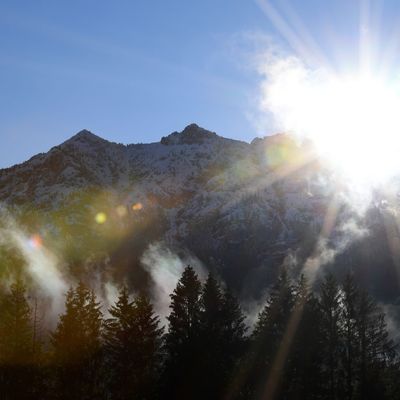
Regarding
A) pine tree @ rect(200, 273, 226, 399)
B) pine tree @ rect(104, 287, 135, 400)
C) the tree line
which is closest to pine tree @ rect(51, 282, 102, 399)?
the tree line

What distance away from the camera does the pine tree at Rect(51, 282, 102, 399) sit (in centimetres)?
3931

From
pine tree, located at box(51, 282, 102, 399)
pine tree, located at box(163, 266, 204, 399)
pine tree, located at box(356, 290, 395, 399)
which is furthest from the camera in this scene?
pine tree, located at box(356, 290, 395, 399)

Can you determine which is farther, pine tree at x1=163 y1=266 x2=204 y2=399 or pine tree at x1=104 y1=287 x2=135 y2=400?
pine tree at x1=163 y1=266 x2=204 y2=399

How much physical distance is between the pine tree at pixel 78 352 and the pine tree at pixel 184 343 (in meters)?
4.69

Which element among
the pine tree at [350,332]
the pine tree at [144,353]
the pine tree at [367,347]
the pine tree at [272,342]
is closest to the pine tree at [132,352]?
the pine tree at [144,353]

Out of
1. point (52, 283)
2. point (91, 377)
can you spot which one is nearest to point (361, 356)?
point (91, 377)

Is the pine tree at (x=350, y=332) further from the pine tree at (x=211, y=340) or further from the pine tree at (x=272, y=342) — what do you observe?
the pine tree at (x=211, y=340)

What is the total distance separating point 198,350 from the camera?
41844 mm

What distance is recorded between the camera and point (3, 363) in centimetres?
4006

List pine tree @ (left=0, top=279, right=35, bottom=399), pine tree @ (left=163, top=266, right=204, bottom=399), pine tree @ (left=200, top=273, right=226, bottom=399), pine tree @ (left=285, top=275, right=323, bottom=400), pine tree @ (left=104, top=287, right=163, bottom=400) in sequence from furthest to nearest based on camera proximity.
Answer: pine tree @ (left=285, top=275, right=323, bottom=400) < pine tree @ (left=200, top=273, right=226, bottom=399) < pine tree @ (left=163, top=266, right=204, bottom=399) < pine tree @ (left=0, top=279, right=35, bottom=399) < pine tree @ (left=104, top=287, right=163, bottom=400)

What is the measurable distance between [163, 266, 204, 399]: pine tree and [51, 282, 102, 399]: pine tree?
185 inches

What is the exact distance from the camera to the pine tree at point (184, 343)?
134 feet

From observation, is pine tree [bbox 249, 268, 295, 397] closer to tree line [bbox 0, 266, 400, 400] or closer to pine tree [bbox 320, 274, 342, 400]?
tree line [bbox 0, 266, 400, 400]

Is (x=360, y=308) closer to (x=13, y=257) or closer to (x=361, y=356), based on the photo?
(x=361, y=356)
